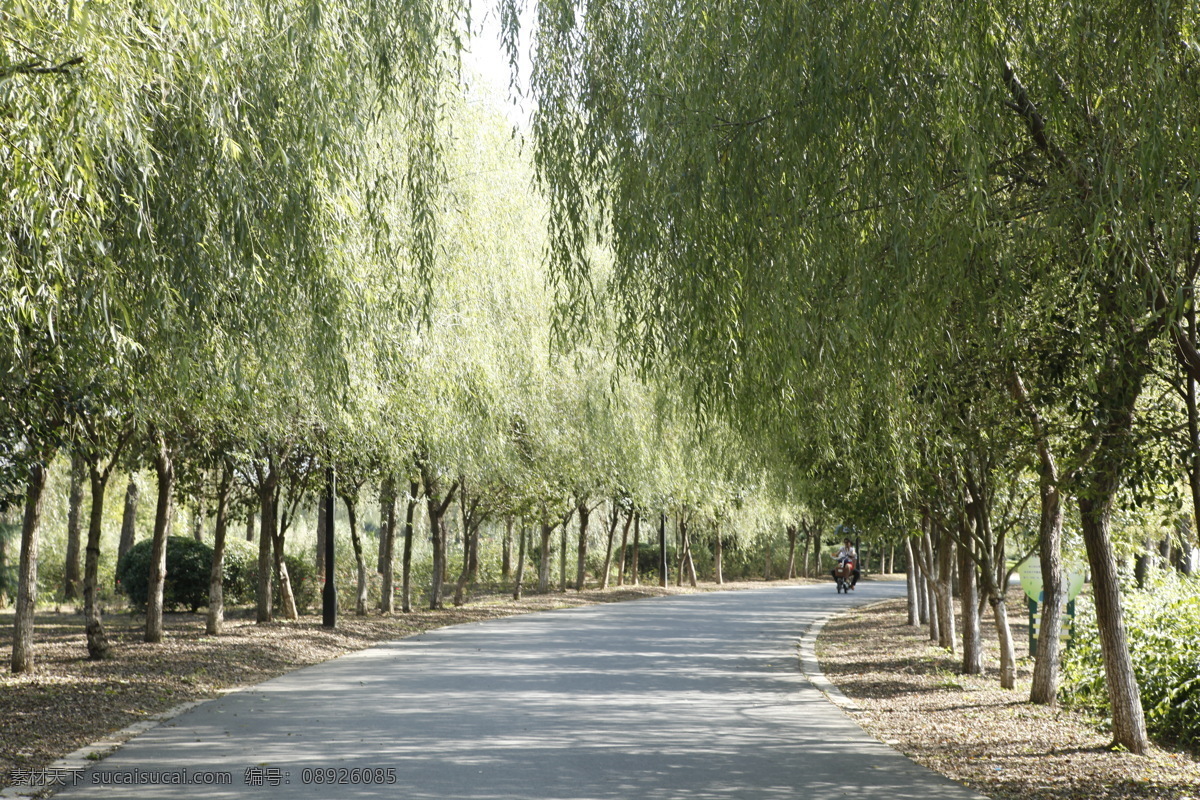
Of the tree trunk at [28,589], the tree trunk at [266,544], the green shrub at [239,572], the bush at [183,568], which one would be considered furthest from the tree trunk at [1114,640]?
the green shrub at [239,572]

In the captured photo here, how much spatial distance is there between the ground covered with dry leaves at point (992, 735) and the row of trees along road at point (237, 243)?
10.0 feet

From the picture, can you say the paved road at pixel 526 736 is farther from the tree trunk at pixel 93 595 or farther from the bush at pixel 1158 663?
the bush at pixel 1158 663

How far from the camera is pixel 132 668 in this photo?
12.8 m

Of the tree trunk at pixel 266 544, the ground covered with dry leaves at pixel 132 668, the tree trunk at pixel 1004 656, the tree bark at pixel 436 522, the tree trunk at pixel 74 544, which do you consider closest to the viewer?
the ground covered with dry leaves at pixel 132 668

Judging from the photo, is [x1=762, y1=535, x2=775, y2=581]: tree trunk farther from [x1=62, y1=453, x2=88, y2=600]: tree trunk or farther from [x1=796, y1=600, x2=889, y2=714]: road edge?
[x1=62, y1=453, x2=88, y2=600]: tree trunk

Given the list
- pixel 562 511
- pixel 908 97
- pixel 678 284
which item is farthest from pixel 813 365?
pixel 562 511

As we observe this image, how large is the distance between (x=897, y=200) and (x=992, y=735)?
5.59 metres

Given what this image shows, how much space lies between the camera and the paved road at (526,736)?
24.2ft

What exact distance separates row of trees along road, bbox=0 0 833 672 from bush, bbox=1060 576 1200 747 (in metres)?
4.25

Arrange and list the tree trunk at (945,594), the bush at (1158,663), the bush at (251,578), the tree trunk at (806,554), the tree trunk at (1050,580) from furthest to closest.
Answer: the tree trunk at (806,554) → the bush at (251,578) → the tree trunk at (945,594) → the tree trunk at (1050,580) → the bush at (1158,663)

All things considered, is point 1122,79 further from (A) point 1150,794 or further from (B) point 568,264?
(A) point 1150,794

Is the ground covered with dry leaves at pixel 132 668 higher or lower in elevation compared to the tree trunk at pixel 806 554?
lower

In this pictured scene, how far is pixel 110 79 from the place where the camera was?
5.21 metres

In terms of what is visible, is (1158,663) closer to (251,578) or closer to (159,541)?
(159,541)
